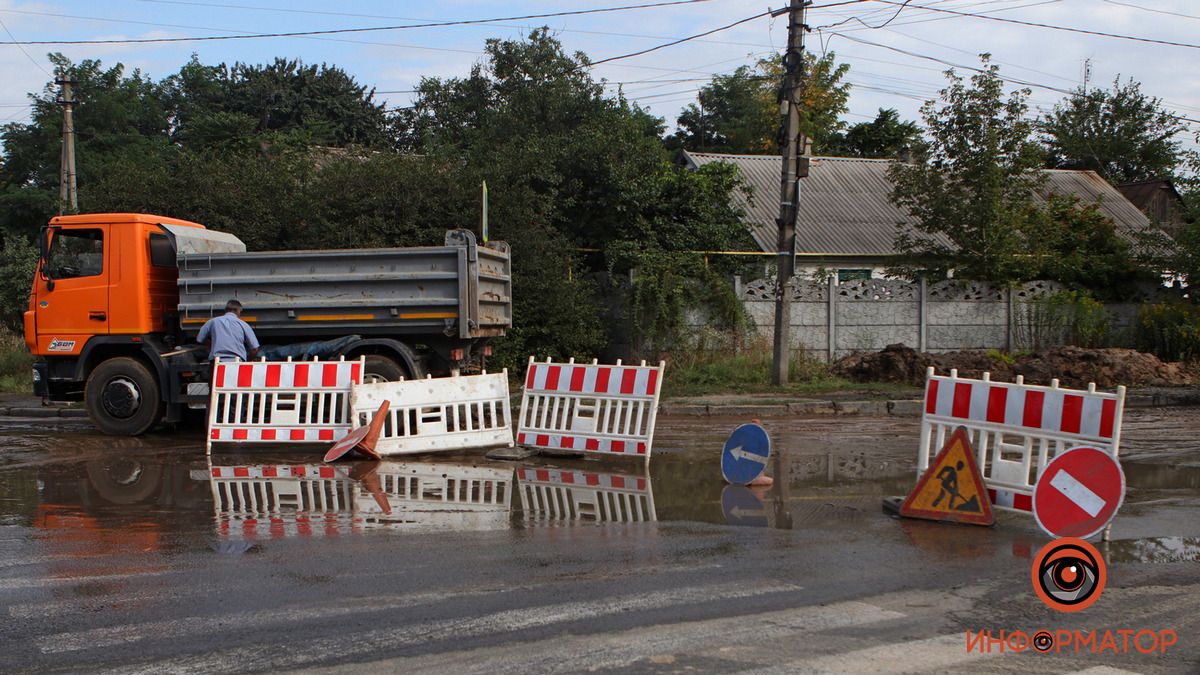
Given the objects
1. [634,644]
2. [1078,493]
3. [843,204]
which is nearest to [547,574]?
[634,644]

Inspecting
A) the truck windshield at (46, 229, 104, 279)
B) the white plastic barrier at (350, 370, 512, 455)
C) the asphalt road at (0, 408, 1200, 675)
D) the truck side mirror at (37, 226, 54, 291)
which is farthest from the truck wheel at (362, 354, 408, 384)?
the truck side mirror at (37, 226, 54, 291)

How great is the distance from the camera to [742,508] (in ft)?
27.4

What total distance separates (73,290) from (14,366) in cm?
954

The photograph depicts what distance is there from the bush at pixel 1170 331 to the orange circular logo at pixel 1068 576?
1641 centimetres

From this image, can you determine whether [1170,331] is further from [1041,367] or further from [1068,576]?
[1068,576]

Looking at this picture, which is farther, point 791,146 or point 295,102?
point 295,102

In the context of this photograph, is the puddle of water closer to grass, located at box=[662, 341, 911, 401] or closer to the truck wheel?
the truck wheel

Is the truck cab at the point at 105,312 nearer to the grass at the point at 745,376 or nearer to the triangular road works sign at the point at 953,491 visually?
the grass at the point at 745,376

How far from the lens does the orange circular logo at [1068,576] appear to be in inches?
221

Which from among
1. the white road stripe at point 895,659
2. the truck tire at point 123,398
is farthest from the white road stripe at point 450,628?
the truck tire at point 123,398

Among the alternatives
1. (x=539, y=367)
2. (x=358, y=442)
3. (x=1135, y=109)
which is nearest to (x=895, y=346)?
(x=539, y=367)

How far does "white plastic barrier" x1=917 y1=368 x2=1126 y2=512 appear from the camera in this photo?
7.26m

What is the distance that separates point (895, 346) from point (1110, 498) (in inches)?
490

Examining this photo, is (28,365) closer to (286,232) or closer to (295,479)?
(286,232)
